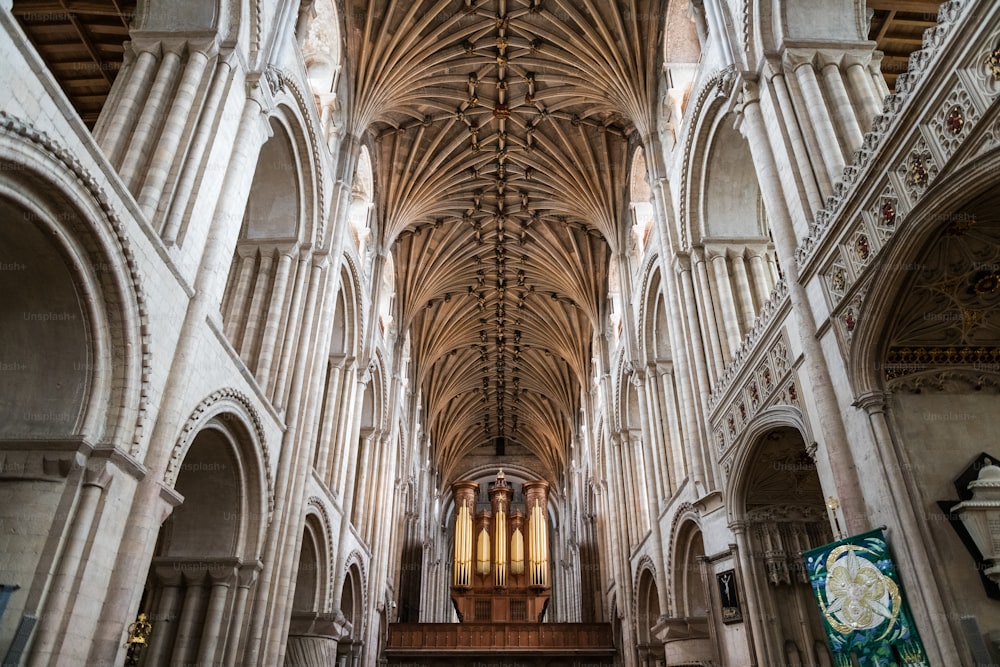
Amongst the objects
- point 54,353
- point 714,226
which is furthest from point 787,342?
point 54,353

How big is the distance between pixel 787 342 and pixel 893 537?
2904 mm

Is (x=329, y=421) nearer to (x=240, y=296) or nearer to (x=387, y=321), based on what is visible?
(x=240, y=296)

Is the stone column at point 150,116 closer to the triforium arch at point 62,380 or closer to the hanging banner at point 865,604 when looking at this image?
the triforium arch at point 62,380

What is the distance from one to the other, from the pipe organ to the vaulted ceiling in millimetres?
5830

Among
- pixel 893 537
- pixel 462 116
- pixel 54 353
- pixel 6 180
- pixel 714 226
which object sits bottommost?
pixel 893 537

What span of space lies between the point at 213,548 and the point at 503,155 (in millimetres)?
15515

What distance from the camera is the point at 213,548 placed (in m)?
10.3

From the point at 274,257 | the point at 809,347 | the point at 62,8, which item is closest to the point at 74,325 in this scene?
the point at 274,257

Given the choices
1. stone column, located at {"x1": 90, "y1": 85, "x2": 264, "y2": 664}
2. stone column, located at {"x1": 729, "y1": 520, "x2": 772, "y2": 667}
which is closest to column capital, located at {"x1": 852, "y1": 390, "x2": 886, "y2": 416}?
stone column, located at {"x1": 729, "y1": 520, "x2": 772, "y2": 667}

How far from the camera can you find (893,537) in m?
6.27

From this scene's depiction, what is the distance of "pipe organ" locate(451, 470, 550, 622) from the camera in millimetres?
31891

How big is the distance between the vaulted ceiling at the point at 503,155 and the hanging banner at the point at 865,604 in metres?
12.6

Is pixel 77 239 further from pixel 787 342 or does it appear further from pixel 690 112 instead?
pixel 690 112

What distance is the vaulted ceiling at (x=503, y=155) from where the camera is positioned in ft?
57.3
